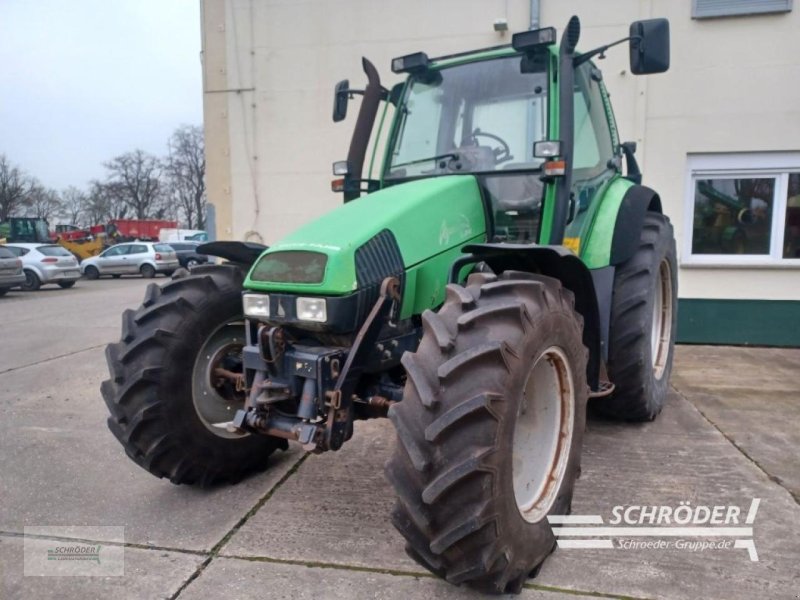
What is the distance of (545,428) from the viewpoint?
285 centimetres

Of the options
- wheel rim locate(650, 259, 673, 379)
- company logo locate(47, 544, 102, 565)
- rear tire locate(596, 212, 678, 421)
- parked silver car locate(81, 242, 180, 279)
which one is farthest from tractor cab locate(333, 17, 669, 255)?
parked silver car locate(81, 242, 180, 279)

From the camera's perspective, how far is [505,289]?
2537mm

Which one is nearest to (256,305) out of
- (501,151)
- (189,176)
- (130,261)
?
(501,151)

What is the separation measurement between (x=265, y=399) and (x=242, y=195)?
242 inches

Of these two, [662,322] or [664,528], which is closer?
[664,528]

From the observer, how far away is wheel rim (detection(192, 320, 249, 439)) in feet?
11.3

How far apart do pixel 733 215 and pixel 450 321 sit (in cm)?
645

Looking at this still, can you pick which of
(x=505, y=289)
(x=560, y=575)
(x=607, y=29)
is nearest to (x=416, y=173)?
(x=505, y=289)

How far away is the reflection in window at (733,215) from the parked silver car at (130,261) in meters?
22.6

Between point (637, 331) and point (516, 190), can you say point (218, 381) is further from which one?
point (637, 331)

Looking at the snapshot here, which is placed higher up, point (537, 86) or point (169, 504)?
point (537, 86)

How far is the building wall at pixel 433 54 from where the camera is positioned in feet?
23.0

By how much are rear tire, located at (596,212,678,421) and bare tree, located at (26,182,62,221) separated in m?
67.5

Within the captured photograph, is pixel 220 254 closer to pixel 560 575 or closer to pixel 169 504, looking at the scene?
pixel 169 504
